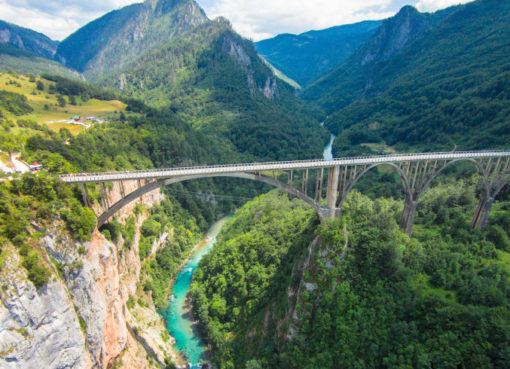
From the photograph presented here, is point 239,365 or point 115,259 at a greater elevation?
point 115,259

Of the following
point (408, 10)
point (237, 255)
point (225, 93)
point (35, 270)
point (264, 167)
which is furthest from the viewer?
point (408, 10)

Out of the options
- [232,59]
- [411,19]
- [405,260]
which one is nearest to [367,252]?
[405,260]

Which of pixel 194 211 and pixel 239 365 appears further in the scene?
pixel 194 211

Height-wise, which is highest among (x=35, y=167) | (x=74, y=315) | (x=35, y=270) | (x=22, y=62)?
(x=22, y=62)

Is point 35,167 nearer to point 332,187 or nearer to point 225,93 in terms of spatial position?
point 332,187

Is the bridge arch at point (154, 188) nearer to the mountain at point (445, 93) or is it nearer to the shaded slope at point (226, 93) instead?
the mountain at point (445, 93)

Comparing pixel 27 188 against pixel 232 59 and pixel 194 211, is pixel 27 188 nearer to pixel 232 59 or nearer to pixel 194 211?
pixel 194 211

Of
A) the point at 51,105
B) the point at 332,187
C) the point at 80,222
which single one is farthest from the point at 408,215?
the point at 51,105
